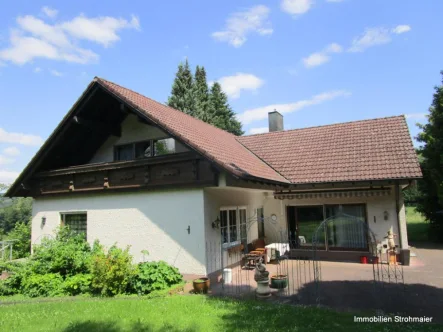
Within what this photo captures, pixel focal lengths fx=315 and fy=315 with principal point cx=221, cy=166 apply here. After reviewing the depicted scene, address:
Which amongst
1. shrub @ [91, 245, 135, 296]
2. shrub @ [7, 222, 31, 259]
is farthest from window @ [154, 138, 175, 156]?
shrub @ [7, 222, 31, 259]

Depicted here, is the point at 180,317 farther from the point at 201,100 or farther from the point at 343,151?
the point at 201,100

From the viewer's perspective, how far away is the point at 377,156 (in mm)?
16812

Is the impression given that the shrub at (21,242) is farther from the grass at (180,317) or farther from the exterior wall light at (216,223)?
the exterior wall light at (216,223)

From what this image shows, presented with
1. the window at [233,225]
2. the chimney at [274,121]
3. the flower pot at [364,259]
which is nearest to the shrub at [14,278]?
the window at [233,225]

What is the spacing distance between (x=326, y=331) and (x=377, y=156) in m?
12.2

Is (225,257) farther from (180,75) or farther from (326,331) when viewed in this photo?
(180,75)

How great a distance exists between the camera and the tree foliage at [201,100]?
4234cm

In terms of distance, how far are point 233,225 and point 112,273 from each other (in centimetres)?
605

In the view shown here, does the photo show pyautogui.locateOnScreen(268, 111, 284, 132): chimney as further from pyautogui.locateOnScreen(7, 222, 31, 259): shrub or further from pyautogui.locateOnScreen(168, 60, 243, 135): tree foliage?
pyautogui.locateOnScreen(7, 222, 31, 259): shrub

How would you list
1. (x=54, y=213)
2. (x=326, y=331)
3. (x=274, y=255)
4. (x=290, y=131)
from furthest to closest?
(x=290, y=131) → (x=54, y=213) → (x=274, y=255) → (x=326, y=331)

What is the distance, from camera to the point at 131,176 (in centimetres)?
1458

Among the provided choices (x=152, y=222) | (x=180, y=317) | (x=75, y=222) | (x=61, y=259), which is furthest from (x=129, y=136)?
(x=180, y=317)

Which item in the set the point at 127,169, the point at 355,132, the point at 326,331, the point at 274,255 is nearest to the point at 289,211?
the point at 274,255

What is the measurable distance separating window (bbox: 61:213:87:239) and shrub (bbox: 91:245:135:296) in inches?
211
